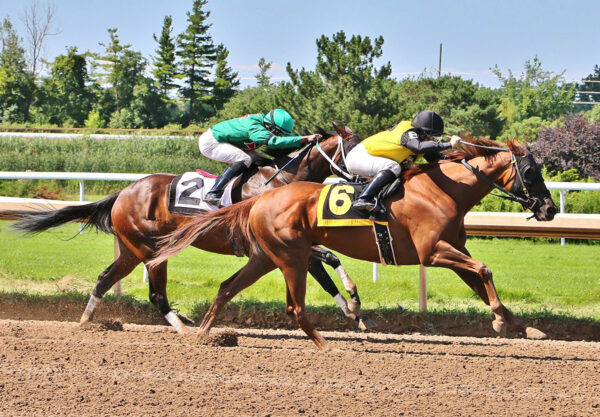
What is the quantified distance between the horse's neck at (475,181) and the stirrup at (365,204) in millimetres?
531

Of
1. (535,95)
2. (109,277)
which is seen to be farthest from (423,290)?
(535,95)

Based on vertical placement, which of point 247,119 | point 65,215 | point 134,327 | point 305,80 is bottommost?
point 134,327

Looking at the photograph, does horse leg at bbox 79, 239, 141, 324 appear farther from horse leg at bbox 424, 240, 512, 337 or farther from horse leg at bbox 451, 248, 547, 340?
horse leg at bbox 451, 248, 547, 340

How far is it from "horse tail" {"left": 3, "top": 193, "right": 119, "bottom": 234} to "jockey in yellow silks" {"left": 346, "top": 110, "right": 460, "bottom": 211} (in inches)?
92.8

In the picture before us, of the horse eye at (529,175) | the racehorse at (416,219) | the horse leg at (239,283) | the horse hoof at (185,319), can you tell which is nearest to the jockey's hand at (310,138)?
the racehorse at (416,219)

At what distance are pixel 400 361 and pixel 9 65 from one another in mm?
46206

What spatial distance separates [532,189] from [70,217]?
410cm

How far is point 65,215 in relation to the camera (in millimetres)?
7074

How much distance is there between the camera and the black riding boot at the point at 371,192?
219 inches

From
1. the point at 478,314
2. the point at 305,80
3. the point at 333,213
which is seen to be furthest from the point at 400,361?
the point at 305,80

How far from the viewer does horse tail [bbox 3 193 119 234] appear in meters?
6.92

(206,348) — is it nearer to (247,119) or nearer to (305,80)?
(247,119)

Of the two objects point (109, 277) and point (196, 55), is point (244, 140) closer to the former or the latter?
point (109, 277)

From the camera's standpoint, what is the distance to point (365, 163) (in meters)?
5.88
